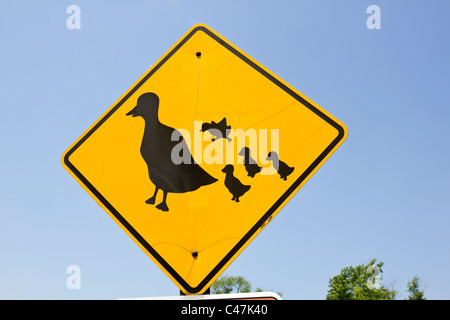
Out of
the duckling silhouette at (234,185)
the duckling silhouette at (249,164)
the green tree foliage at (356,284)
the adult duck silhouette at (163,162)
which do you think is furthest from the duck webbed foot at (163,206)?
the green tree foliage at (356,284)

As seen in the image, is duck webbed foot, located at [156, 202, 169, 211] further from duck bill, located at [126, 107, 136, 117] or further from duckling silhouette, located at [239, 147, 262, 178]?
duck bill, located at [126, 107, 136, 117]

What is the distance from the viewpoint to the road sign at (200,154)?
181 cm

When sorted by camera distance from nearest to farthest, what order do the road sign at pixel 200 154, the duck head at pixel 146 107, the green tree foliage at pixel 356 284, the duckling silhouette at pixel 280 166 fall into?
the road sign at pixel 200 154 < the duckling silhouette at pixel 280 166 < the duck head at pixel 146 107 < the green tree foliage at pixel 356 284

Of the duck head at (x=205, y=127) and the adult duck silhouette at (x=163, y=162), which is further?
the duck head at (x=205, y=127)

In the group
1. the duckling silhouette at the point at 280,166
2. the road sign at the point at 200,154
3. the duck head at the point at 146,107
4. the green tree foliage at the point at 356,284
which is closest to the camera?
the road sign at the point at 200,154

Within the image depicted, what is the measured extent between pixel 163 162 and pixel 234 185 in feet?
1.31

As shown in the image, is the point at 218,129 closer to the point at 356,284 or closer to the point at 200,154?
the point at 200,154

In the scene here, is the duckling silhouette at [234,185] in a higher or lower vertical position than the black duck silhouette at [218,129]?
lower

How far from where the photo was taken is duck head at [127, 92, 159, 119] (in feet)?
7.08

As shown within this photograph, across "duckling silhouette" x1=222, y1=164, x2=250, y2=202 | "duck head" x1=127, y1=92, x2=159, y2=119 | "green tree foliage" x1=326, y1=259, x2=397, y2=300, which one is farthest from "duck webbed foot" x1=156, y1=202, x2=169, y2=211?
"green tree foliage" x1=326, y1=259, x2=397, y2=300

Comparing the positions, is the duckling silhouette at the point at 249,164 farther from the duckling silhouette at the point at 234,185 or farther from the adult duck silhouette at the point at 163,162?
the adult duck silhouette at the point at 163,162

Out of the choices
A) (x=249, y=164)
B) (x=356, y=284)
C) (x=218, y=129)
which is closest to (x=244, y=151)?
(x=249, y=164)
